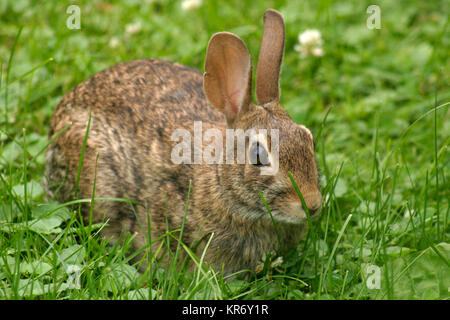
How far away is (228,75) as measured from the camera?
4.53 meters

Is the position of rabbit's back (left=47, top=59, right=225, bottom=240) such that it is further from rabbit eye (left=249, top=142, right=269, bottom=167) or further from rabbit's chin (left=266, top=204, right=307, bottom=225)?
rabbit's chin (left=266, top=204, right=307, bottom=225)

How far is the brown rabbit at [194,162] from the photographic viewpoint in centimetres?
419

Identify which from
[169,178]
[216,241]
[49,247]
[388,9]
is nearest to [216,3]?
[388,9]

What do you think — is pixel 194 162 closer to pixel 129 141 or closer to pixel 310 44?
pixel 129 141

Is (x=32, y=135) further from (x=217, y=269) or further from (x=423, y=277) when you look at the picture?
(x=423, y=277)

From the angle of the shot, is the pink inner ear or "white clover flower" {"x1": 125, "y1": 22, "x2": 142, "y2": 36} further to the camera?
"white clover flower" {"x1": 125, "y1": 22, "x2": 142, "y2": 36}

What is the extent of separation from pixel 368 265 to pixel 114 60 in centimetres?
384

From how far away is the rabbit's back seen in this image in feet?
16.4

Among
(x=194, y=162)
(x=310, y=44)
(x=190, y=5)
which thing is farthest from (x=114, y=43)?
(x=194, y=162)

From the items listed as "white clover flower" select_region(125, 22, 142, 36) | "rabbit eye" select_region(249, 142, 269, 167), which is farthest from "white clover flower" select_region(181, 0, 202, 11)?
"rabbit eye" select_region(249, 142, 269, 167)

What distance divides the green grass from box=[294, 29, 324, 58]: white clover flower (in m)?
0.21

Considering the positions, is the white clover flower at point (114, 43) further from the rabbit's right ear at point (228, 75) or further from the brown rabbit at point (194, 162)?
the rabbit's right ear at point (228, 75)

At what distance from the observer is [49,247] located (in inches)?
165

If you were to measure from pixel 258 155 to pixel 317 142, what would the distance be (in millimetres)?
973
